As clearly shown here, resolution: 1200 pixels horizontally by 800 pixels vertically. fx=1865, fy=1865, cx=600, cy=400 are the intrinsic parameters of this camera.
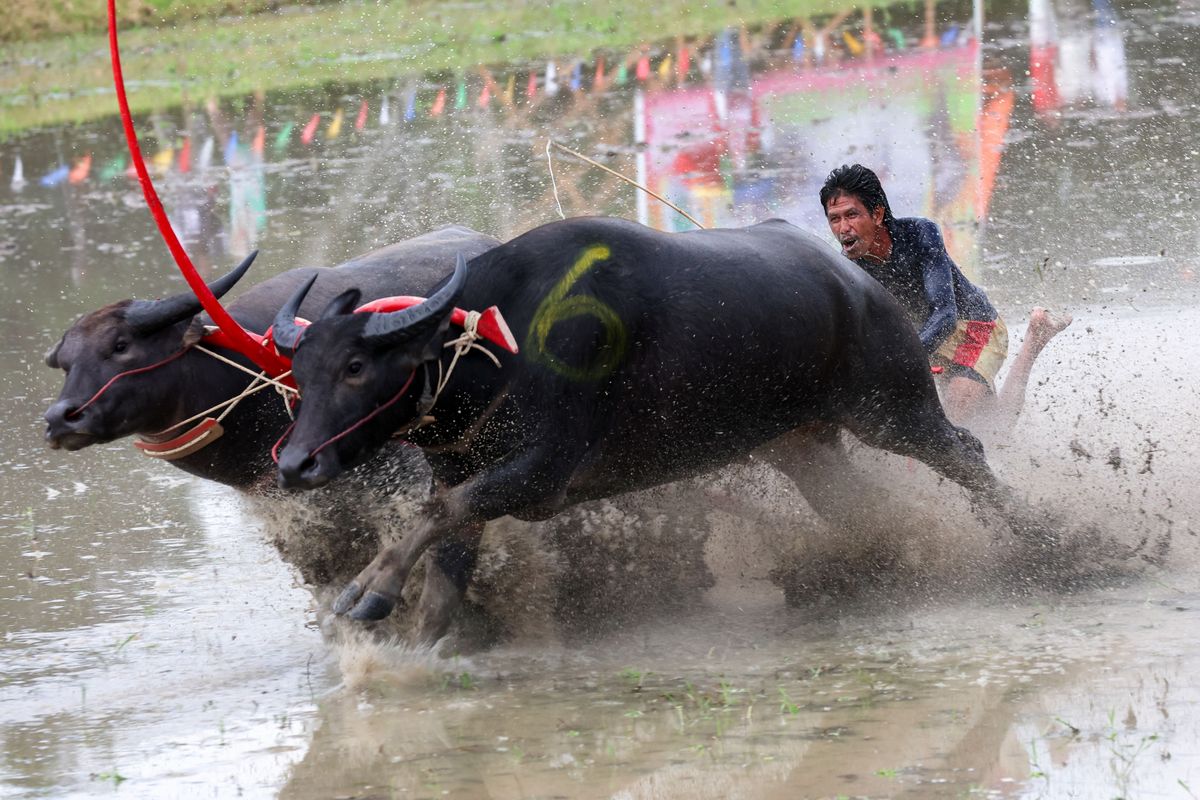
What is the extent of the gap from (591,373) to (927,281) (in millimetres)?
1721

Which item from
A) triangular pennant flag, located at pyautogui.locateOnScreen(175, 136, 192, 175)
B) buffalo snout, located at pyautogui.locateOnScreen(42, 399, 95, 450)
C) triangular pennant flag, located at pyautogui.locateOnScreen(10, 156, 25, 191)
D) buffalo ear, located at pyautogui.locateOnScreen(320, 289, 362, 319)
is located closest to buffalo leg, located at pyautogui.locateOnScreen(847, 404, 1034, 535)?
buffalo ear, located at pyautogui.locateOnScreen(320, 289, 362, 319)

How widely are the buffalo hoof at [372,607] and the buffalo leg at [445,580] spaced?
0.38 meters

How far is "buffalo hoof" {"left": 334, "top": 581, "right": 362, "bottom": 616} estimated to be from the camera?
5.03 m

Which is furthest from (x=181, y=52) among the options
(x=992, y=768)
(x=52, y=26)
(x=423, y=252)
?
(x=992, y=768)

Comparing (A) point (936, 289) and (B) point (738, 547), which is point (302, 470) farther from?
(A) point (936, 289)

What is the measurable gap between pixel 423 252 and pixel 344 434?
1677mm

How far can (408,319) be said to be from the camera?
4.68 m

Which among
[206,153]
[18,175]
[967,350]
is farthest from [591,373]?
[18,175]

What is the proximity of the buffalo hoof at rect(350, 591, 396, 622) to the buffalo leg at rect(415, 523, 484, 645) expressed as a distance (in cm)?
38

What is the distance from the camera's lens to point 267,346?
5297 mm

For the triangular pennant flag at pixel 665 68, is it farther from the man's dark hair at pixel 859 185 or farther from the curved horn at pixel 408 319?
the curved horn at pixel 408 319

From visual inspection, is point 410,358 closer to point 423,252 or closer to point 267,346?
point 267,346

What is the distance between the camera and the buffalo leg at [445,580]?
534cm

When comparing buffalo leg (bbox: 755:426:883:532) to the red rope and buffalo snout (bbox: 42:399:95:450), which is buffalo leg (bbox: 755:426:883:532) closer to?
the red rope
